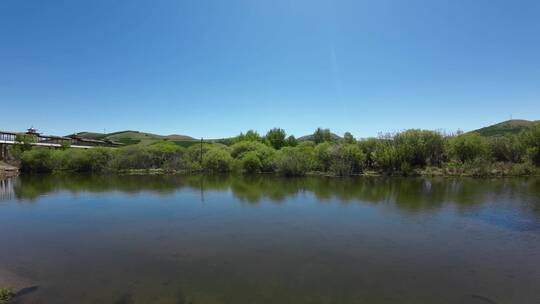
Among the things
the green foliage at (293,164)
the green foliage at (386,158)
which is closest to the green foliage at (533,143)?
the green foliage at (386,158)

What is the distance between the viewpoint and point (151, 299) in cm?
868

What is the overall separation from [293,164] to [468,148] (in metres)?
27.8

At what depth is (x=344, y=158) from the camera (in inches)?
1957

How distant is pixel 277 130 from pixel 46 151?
51.7 metres

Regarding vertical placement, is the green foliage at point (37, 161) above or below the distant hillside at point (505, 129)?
below

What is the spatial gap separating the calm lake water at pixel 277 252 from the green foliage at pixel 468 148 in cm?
2644

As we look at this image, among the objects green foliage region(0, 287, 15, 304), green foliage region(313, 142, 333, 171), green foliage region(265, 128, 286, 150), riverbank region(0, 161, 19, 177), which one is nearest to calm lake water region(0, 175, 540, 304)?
green foliage region(0, 287, 15, 304)

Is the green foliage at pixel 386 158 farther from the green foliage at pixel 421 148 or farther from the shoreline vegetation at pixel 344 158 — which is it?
the green foliage at pixel 421 148

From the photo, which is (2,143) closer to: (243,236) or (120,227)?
(120,227)

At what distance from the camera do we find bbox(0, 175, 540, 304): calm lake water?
9.09 metres

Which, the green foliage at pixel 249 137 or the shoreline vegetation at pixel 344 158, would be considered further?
the green foliage at pixel 249 137

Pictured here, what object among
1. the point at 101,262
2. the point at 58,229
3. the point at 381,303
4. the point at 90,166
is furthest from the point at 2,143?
the point at 381,303

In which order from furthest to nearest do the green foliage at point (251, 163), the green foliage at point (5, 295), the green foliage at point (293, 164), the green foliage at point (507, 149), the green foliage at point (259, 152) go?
the green foliage at point (259, 152) < the green foliage at point (251, 163) < the green foliage at point (293, 164) < the green foliage at point (507, 149) < the green foliage at point (5, 295)

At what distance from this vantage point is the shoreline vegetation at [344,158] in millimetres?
46094
